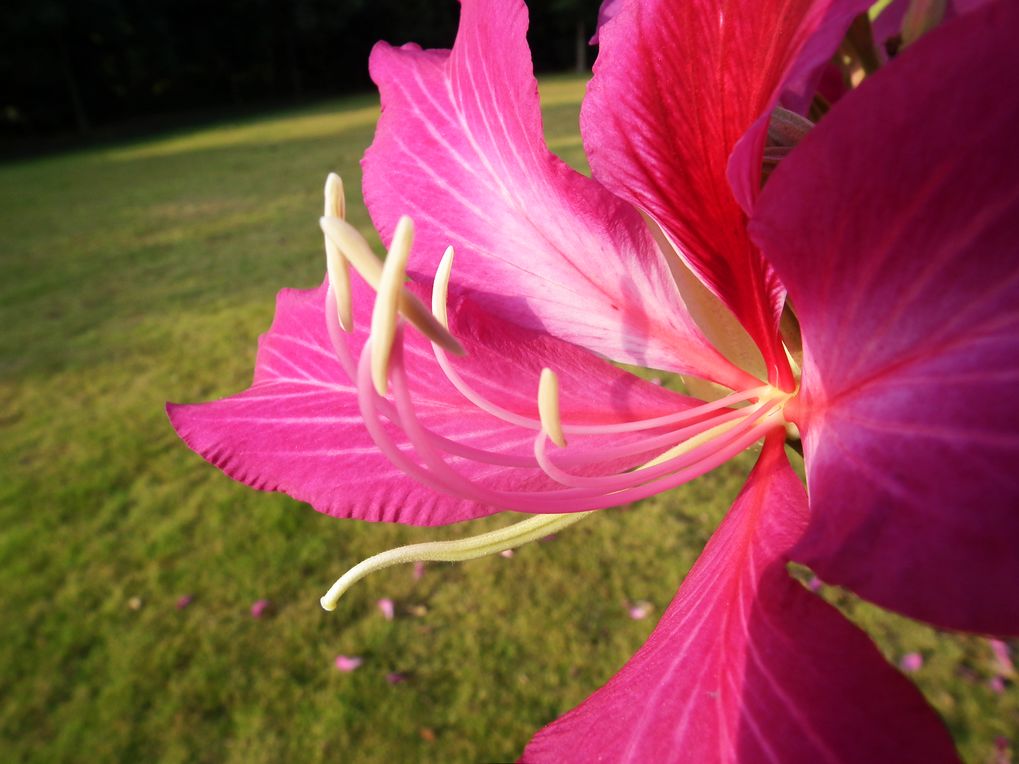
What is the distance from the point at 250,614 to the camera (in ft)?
11.2

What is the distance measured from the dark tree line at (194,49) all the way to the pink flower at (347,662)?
2074cm

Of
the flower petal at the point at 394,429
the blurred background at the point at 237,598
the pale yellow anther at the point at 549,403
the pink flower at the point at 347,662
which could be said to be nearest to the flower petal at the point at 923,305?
the pale yellow anther at the point at 549,403

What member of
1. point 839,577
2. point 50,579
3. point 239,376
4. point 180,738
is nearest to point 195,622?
point 180,738

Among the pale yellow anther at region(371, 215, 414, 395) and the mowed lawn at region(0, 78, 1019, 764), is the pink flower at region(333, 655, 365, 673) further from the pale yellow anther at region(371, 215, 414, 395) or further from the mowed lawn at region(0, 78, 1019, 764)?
the pale yellow anther at region(371, 215, 414, 395)

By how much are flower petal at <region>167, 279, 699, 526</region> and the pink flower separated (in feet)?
8.37

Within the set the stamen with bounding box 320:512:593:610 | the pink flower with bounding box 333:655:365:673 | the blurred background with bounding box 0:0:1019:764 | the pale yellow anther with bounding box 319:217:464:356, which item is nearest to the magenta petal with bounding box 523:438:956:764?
the stamen with bounding box 320:512:593:610

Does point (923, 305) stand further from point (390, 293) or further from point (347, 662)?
point (347, 662)

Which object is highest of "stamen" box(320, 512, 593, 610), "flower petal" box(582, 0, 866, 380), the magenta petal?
"flower petal" box(582, 0, 866, 380)

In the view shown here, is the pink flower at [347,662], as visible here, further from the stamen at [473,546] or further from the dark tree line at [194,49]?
the dark tree line at [194,49]

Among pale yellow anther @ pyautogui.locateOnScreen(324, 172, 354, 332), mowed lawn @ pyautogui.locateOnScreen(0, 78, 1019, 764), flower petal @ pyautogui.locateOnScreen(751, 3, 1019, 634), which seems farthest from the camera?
mowed lawn @ pyautogui.locateOnScreen(0, 78, 1019, 764)

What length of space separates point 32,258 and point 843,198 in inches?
385

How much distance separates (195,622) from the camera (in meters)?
3.40

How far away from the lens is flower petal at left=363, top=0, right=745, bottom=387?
2.26 feet

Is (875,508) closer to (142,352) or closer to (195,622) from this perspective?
(195,622)
